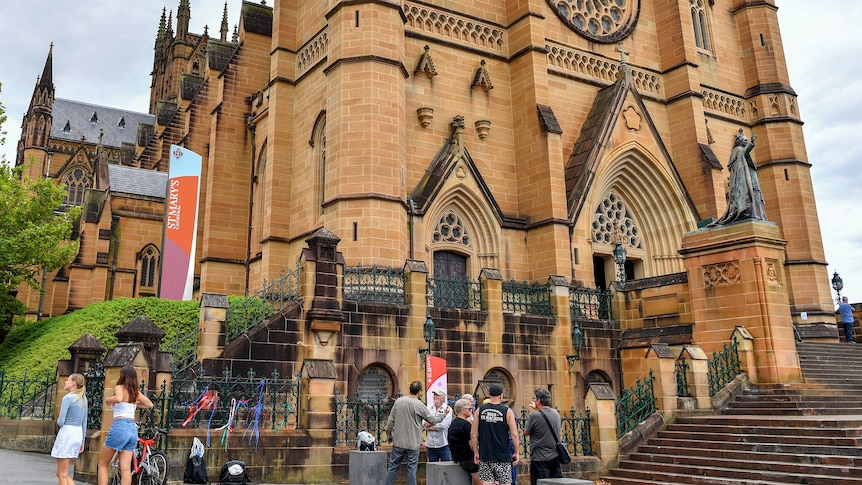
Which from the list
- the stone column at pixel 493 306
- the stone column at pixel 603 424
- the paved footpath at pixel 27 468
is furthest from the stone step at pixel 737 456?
the paved footpath at pixel 27 468

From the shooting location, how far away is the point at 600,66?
26.2 metres

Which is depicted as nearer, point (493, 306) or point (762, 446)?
point (762, 446)

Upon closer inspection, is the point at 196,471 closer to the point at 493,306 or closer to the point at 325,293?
the point at 325,293

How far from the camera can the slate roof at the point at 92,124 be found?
198ft

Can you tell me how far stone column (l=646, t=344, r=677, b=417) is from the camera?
1439 cm

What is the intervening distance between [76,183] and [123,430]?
54306 mm

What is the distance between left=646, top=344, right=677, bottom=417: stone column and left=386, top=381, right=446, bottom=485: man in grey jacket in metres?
6.86

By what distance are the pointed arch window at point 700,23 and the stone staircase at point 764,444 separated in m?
18.6

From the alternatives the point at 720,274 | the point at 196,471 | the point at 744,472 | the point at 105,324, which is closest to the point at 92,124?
the point at 105,324

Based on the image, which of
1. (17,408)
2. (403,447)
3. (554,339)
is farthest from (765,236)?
(17,408)

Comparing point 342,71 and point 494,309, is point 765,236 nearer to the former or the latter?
point 494,309

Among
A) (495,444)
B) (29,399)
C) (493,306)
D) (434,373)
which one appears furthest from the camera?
(29,399)

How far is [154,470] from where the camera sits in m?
9.03

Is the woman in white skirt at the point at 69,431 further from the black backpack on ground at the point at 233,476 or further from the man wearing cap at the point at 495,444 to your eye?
the man wearing cap at the point at 495,444
